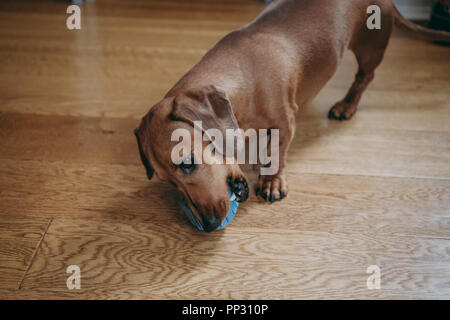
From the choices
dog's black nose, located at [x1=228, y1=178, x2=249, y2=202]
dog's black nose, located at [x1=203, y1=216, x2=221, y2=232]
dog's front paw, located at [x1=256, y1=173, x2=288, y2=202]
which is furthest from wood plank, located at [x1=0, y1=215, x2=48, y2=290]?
dog's front paw, located at [x1=256, y1=173, x2=288, y2=202]

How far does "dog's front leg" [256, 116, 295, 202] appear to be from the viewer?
5.94ft

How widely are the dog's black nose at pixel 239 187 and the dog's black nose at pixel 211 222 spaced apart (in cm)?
15

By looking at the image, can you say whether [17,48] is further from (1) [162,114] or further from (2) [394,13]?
(2) [394,13]

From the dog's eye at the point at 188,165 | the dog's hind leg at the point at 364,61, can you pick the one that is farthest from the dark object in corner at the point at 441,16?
the dog's eye at the point at 188,165

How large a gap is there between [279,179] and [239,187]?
1.07 feet

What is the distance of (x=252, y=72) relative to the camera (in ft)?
5.50

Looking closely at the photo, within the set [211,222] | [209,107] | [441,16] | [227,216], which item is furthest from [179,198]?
[441,16]

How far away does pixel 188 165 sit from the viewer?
141cm

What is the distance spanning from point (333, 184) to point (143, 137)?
2.98 feet

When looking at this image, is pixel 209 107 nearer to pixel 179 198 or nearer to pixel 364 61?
pixel 179 198

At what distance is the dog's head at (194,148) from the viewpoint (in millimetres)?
1407

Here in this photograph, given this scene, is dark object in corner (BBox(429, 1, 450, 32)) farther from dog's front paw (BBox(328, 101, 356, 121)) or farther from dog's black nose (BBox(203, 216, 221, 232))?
dog's black nose (BBox(203, 216, 221, 232))

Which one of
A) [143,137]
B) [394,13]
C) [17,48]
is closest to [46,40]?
[17,48]

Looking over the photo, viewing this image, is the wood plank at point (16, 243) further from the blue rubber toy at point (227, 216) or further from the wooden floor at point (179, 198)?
the blue rubber toy at point (227, 216)
